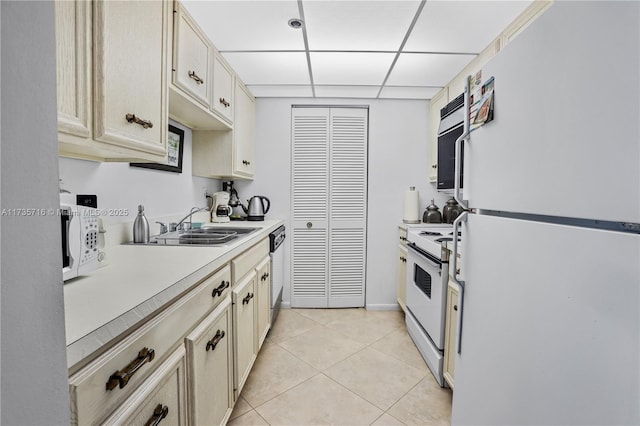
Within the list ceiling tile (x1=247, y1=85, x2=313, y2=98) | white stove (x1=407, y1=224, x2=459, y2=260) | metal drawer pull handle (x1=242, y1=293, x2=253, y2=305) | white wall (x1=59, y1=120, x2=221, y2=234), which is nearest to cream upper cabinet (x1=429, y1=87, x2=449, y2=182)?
white stove (x1=407, y1=224, x2=459, y2=260)

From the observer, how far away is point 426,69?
2.33m

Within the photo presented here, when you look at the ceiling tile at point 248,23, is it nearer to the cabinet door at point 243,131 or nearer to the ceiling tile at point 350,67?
the ceiling tile at point 350,67

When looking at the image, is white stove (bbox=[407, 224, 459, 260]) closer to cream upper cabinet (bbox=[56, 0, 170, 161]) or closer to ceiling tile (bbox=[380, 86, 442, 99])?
ceiling tile (bbox=[380, 86, 442, 99])

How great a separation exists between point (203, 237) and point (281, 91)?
169 cm

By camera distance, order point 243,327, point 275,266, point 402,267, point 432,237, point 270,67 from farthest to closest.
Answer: point 402,267
point 275,266
point 270,67
point 432,237
point 243,327

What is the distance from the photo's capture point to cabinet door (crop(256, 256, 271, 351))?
198 centimetres

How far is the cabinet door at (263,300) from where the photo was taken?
77.9 inches

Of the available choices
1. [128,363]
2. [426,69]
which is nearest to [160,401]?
[128,363]

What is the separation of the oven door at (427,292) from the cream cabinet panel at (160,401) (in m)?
1.48

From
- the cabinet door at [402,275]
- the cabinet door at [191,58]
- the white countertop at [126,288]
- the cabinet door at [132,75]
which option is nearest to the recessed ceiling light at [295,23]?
the cabinet door at [191,58]

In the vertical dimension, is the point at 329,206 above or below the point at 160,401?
above

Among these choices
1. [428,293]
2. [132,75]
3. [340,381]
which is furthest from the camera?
[428,293]

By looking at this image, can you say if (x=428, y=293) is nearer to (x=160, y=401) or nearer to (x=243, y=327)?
(x=243, y=327)

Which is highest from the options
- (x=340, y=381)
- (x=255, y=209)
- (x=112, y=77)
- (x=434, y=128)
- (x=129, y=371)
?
(x=434, y=128)
